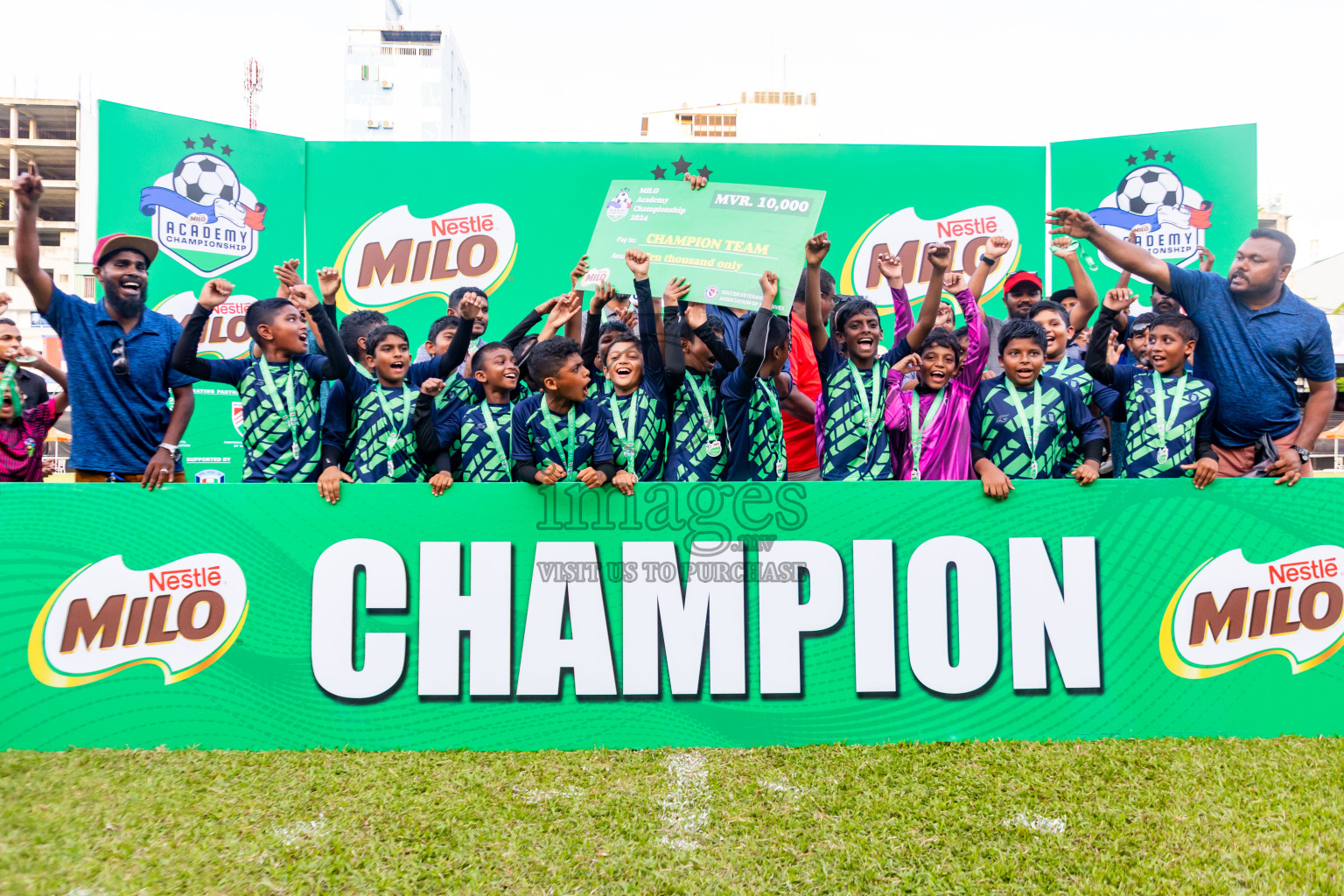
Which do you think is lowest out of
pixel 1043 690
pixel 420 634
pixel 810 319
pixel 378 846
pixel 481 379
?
pixel 378 846

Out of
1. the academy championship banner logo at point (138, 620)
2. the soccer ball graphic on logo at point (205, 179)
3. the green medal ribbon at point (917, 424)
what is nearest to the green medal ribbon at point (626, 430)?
the green medal ribbon at point (917, 424)

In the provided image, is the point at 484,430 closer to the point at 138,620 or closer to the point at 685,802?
the point at 138,620

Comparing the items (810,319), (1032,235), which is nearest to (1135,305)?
(1032,235)

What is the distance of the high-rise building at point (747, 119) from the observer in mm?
36281

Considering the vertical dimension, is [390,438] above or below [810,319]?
below

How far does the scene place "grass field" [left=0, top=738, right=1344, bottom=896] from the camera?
7.50 feet

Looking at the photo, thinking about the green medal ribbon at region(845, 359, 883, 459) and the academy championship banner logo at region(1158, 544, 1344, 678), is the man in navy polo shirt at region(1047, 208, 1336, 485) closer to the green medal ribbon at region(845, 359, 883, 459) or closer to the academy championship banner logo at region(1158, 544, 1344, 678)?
the academy championship banner logo at region(1158, 544, 1344, 678)

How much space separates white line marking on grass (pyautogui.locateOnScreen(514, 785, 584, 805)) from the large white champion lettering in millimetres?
445

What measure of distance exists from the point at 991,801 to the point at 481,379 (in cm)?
277

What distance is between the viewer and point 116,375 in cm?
400

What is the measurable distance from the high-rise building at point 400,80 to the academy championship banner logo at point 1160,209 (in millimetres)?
58435

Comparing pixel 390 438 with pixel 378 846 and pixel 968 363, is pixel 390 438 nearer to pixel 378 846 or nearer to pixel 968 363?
pixel 378 846

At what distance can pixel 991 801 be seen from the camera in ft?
8.90

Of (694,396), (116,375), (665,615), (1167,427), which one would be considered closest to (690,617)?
(665,615)
